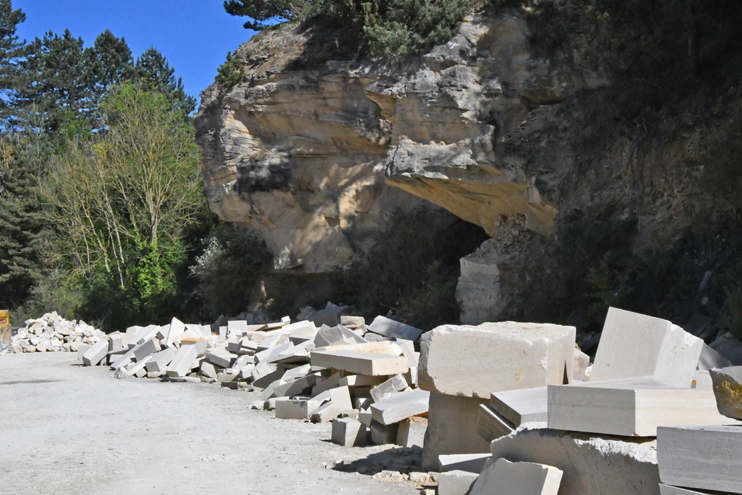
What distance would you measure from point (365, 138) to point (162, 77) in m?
26.5

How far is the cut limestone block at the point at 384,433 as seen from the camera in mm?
6062

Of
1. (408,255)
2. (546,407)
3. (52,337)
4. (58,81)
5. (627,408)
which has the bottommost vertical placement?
(52,337)

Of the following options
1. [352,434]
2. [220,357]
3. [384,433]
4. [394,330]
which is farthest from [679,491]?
[394,330]

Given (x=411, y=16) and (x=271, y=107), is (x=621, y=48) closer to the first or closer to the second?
(x=411, y=16)

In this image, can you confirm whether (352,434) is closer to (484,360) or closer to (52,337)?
(484,360)

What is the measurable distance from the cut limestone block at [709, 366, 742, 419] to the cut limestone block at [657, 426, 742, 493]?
24 centimetres

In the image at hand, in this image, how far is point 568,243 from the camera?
11680mm

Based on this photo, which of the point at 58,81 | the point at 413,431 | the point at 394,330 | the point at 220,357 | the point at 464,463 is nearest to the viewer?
the point at 464,463

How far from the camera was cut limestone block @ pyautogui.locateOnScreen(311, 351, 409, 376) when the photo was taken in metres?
7.36

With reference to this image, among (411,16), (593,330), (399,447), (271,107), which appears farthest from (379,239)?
(399,447)

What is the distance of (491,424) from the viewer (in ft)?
14.4

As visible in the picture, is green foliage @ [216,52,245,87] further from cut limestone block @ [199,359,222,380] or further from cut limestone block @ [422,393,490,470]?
cut limestone block @ [422,393,490,470]

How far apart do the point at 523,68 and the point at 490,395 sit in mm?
10125

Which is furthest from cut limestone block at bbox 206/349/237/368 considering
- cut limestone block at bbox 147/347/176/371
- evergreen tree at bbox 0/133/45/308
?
evergreen tree at bbox 0/133/45/308
